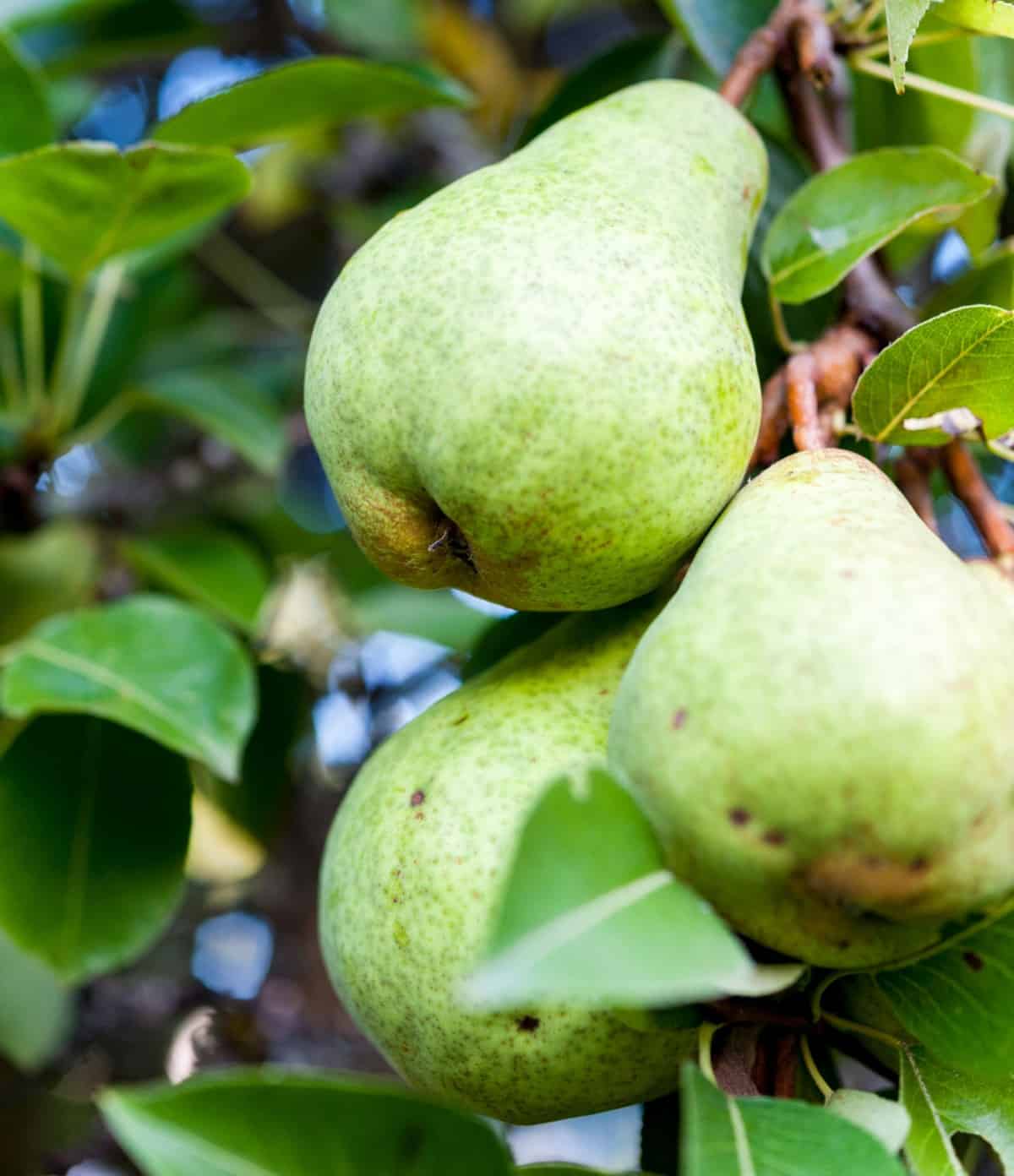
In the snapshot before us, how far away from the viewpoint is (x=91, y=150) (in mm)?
1088

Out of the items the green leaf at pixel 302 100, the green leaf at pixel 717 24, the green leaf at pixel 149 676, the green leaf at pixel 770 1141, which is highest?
the green leaf at pixel 717 24

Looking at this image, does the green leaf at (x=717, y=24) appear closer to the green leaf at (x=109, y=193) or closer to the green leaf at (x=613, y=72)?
the green leaf at (x=613, y=72)

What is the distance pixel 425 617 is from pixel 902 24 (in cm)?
108

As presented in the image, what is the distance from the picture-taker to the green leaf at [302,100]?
50.1 inches

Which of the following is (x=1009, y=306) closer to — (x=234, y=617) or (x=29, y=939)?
(x=234, y=617)

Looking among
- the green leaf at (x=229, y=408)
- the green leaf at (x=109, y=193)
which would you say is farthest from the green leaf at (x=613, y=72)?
the green leaf at (x=229, y=408)

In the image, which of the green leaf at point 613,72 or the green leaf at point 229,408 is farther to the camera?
the green leaf at point 229,408

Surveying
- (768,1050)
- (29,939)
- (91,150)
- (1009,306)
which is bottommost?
(29,939)

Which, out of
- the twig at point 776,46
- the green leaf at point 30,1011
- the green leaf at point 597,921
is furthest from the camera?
the green leaf at point 30,1011

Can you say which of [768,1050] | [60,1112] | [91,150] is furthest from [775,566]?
[60,1112]

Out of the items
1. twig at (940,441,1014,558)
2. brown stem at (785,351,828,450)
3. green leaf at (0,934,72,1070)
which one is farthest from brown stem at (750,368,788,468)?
green leaf at (0,934,72,1070)

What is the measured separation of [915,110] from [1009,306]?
0.31 m

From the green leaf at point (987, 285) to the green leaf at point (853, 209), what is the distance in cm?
12

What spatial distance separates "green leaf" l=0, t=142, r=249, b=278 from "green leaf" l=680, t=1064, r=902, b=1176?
829 mm
